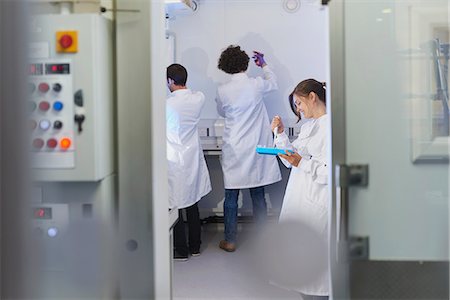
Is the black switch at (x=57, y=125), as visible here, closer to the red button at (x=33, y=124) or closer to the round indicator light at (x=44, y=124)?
the round indicator light at (x=44, y=124)

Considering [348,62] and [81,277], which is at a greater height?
[348,62]

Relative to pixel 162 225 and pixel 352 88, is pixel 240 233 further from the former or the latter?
pixel 352 88

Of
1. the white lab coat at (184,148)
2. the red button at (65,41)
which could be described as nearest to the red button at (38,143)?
the red button at (65,41)

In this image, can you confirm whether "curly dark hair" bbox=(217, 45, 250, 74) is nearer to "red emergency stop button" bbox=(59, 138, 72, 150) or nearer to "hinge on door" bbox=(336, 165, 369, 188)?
"hinge on door" bbox=(336, 165, 369, 188)

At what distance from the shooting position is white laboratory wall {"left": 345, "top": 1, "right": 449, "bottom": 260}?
1505mm

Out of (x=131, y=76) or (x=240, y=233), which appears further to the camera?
(x=240, y=233)

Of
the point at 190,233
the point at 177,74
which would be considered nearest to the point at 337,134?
the point at 177,74

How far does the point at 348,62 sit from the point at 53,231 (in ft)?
2.94

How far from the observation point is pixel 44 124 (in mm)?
1297

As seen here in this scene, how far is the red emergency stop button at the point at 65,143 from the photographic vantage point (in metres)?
1.37

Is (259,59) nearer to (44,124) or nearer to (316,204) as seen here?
(316,204)

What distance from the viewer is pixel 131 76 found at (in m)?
1.50

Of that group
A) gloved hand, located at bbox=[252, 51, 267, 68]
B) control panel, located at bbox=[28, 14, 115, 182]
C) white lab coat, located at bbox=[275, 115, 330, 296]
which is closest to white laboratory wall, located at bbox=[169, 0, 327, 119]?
gloved hand, located at bbox=[252, 51, 267, 68]

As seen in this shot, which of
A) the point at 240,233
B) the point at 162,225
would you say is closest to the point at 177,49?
the point at 240,233
